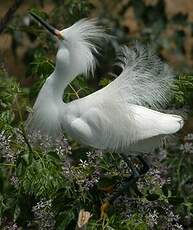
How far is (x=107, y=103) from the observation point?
225 cm

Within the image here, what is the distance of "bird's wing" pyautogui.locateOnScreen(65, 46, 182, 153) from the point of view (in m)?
2.22

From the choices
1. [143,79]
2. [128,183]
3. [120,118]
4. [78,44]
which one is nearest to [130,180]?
[128,183]

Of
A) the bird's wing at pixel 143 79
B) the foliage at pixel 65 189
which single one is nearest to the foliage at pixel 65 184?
the foliage at pixel 65 189

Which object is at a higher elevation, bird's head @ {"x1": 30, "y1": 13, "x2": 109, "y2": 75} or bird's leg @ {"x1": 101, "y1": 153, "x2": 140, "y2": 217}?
bird's head @ {"x1": 30, "y1": 13, "x2": 109, "y2": 75}

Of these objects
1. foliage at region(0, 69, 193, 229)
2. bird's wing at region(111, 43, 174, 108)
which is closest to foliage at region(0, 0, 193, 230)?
foliage at region(0, 69, 193, 229)

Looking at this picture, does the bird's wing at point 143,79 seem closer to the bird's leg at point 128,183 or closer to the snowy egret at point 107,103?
the snowy egret at point 107,103

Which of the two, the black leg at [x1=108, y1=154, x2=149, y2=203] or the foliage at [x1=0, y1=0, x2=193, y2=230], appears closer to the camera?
the foliage at [x1=0, y1=0, x2=193, y2=230]

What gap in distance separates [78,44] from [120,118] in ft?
0.85

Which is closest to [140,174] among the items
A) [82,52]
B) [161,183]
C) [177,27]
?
[161,183]

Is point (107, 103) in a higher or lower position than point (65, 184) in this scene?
higher

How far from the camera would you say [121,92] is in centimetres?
227

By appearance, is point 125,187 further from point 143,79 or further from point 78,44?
point 78,44

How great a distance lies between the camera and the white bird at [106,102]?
223cm

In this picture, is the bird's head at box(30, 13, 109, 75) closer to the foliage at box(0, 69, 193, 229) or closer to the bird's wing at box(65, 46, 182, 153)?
the bird's wing at box(65, 46, 182, 153)
